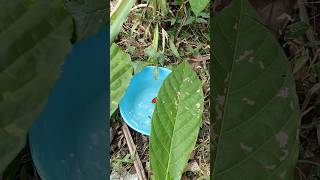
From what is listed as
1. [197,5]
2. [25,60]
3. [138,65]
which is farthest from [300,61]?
[25,60]

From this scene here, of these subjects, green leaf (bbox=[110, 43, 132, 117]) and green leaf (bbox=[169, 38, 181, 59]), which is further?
green leaf (bbox=[169, 38, 181, 59])

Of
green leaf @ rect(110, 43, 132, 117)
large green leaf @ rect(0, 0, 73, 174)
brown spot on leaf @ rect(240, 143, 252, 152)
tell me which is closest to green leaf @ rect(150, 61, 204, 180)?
green leaf @ rect(110, 43, 132, 117)

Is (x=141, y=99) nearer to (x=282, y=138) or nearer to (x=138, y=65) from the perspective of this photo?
(x=138, y=65)

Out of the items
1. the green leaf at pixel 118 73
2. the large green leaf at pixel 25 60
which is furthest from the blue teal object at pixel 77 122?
the large green leaf at pixel 25 60

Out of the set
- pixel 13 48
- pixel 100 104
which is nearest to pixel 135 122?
pixel 100 104

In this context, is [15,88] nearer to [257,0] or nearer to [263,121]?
[263,121]

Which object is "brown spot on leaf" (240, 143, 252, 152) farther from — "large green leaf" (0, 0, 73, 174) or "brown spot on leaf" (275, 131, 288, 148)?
"large green leaf" (0, 0, 73, 174)
